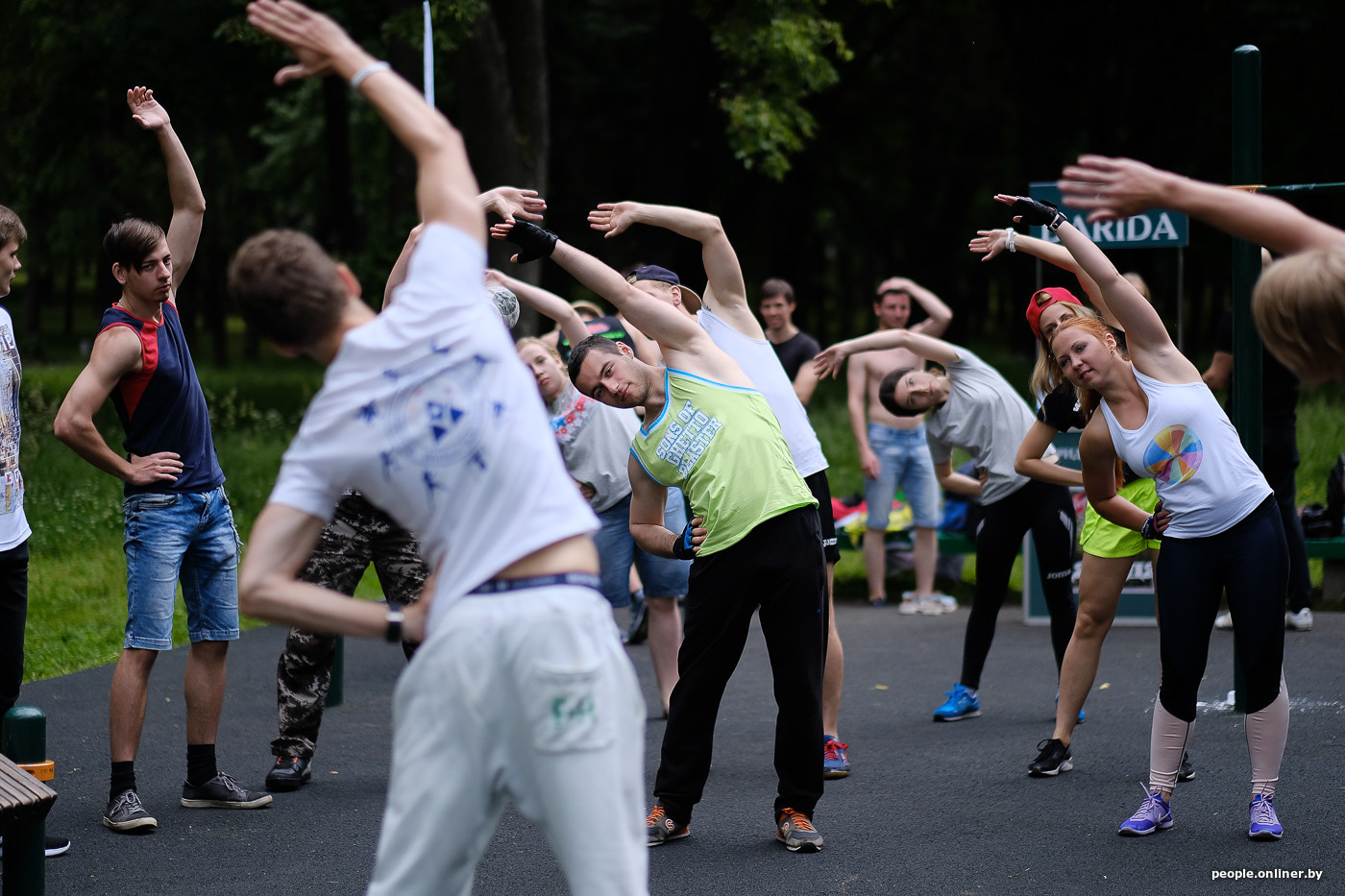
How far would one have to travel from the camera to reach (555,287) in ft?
80.4

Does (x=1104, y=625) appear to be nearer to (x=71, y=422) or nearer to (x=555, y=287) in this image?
(x=71, y=422)

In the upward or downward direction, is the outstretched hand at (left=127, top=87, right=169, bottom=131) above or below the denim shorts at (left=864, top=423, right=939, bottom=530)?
above

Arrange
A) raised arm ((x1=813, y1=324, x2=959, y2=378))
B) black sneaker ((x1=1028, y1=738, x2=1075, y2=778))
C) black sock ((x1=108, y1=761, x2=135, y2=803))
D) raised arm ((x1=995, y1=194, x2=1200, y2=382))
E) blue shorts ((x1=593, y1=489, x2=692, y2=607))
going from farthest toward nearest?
1. blue shorts ((x1=593, y1=489, x2=692, y2=607))
2. raised arm ((x1=813, y1=324, x2=959, y2=378))
3. black sneaker ((x1=1028, y1=738, x2=1075, y2=778))
4. black sock ((x1=108, y1=761, x2=135, y2=803))
5. raised arm ((x1=995, y1=194, x2=1200, y2=382))

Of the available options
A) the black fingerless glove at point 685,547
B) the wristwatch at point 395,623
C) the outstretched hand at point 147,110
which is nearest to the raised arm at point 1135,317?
the black fingerless glove at point 685,547

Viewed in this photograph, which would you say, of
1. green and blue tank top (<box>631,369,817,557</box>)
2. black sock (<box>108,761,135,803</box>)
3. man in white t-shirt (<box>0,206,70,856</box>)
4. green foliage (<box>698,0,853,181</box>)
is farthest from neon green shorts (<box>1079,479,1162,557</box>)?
green foliage (<box>698,0,853,181</box>)

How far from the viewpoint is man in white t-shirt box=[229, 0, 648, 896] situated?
247cm

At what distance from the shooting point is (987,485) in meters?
6.59

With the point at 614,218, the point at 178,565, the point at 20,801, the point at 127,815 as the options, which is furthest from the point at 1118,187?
the point at 127,815

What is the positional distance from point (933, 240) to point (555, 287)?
409 inches

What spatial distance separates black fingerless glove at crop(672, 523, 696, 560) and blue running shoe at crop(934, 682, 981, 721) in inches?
95.5

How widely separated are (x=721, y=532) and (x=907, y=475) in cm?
555

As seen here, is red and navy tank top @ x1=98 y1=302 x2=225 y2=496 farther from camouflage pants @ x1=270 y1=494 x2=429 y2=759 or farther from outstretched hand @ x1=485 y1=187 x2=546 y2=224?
outstretched hand @ x1=485 y1=187 x2=546 y2=224

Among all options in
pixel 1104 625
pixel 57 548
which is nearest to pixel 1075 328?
pixel 1104 625

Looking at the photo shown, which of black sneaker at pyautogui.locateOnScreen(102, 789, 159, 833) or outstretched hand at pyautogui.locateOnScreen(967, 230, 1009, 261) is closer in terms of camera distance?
black sneaker at pyautogui.locateOnScreen(102, 789, 159, 833)
